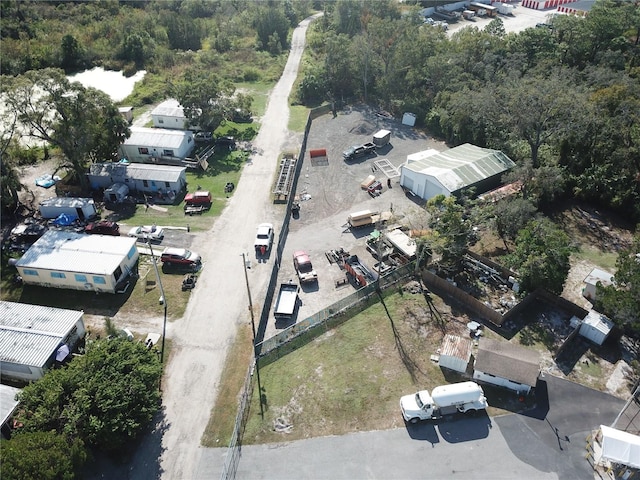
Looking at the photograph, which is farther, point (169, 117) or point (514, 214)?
point (169, 117)

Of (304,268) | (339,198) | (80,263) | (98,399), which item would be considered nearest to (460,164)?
(339,198)

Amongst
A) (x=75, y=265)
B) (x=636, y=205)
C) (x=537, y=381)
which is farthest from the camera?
(x=636, y=205)

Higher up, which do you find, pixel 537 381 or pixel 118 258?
pixel 118 258

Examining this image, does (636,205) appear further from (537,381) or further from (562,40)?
(562,40)

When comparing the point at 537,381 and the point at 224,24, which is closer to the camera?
the point at 537,381

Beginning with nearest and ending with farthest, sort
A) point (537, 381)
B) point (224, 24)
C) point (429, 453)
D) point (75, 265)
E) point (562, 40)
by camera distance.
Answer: point (429, 453), point (537, 381), point (75, 265), point (562, 40), point (224, 24)

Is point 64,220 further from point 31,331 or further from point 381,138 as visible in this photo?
point 381,138

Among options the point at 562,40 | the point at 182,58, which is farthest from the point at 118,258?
the point at 562,40
